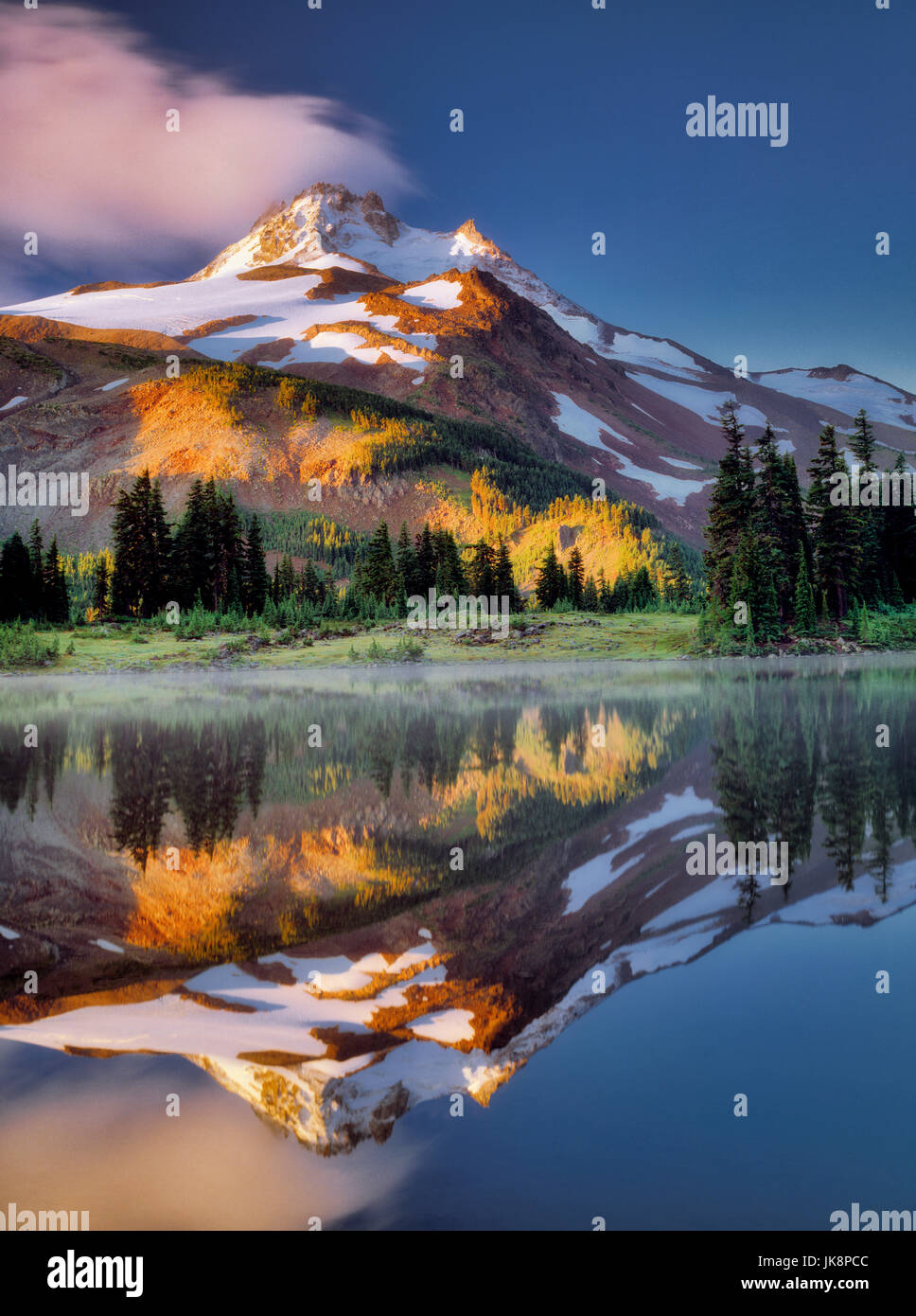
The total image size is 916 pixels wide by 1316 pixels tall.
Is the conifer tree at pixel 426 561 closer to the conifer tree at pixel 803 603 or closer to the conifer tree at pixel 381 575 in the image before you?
the conifer tree at pixel 381 575

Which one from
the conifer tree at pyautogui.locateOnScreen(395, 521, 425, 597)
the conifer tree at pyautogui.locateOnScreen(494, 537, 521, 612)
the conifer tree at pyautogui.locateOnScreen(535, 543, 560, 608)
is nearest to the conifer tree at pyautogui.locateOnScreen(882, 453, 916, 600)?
the conifer tree at pyautogui.locateOnScreen(535, 543, 560, 608)

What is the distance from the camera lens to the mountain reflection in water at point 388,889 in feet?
18.7

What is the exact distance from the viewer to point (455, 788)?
14.5 m

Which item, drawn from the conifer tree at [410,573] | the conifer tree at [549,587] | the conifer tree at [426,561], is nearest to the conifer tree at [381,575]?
the conifer tree at [410,573]

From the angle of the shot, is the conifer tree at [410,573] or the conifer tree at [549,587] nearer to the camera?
the conifer tree at [410,573]

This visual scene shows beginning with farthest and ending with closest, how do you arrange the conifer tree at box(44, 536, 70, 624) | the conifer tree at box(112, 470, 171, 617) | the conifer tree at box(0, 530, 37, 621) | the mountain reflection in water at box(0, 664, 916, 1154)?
the conifer tree at box(112, 470, 171, 617), the conifer tree at box(44, 536, 70, 624), the conifer tree at box(0, 530, 37, 621), the mountain reflection in water at box(0, 664, 916, 1154)

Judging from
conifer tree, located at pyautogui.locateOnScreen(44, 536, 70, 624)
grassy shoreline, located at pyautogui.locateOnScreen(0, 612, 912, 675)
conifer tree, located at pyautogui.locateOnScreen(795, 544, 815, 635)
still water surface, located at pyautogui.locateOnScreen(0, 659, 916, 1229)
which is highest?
conifer tree, located at pyautogui.locateOnScreen(44, 536, 70, 624)

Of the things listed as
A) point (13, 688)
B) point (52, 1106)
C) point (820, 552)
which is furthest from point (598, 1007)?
point (820, 552)

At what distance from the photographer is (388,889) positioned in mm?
8789

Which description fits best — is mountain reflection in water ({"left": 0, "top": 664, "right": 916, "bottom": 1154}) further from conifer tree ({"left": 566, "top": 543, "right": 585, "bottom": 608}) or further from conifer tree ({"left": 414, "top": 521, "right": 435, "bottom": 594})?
conifer tree ({"left": 566, "top": 543, "right": 585, "bottom": 608})

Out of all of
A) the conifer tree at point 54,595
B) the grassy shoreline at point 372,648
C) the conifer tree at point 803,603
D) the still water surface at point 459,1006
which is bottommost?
the still water surface at point 459,1006

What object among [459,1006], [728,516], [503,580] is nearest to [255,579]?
Result: [503,580]

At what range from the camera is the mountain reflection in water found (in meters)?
5.70
